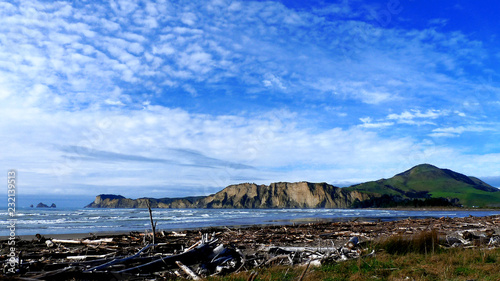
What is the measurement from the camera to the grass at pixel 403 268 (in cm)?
742

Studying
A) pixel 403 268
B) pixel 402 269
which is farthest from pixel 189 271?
pixel 403 268

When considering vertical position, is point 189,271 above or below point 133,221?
above

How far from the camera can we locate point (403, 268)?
8.36 meters

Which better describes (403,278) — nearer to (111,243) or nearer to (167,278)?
(167,278)

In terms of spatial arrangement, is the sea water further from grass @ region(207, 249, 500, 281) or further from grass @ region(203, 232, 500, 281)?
grass @ region(207, 249, 500, 281)

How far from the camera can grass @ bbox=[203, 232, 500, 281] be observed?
7.42 metres

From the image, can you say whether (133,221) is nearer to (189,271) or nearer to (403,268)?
(189,271)

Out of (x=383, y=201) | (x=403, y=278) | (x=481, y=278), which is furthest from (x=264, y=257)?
(x=383, y=201)

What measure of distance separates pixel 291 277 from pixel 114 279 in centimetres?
411

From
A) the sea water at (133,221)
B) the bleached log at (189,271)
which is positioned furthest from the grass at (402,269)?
the sea water at (133,221)

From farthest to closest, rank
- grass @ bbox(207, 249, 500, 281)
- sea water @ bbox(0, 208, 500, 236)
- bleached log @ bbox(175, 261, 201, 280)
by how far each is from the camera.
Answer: sea water @ bbox(0, 208, 500, 236) → grass @ bbox(207, 249, 500, 281) → bleached log @ bbox(175, 261, 201, 280)

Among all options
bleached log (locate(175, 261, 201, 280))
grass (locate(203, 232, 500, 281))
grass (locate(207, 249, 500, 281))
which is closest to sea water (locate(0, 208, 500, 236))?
bleached log (locate(175, 261, 201, 280))

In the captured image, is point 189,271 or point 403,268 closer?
point 189,271

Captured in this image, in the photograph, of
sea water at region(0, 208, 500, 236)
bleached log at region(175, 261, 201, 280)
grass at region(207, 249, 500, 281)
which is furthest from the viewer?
sea water at region(0, 208, 500, 236)
